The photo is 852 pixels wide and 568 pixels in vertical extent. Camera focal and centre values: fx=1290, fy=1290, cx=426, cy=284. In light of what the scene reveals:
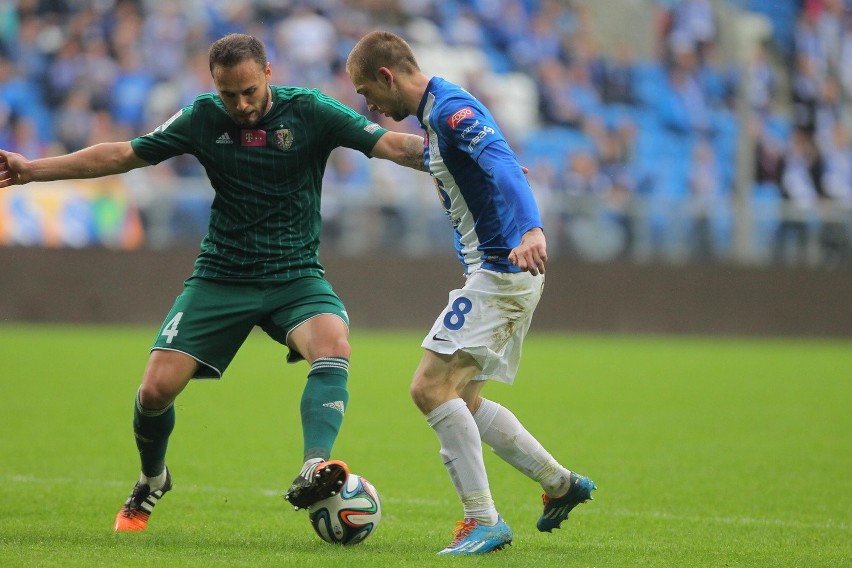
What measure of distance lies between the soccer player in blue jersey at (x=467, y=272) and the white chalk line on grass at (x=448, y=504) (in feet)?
4.38

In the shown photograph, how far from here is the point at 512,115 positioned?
21.4 meters

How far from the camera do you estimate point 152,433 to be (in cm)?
589

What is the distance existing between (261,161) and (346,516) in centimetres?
165

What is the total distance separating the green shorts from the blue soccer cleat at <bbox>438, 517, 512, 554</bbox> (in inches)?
43.7

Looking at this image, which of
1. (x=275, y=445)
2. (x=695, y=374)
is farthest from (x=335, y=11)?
(x=275, y=445)

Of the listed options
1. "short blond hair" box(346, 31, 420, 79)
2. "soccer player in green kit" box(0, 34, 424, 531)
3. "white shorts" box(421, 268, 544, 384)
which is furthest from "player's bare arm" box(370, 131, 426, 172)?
"white shorts" box(421, 268, 544, 384)

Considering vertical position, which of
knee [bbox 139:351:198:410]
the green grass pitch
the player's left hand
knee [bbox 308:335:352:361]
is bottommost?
the green grass pitch

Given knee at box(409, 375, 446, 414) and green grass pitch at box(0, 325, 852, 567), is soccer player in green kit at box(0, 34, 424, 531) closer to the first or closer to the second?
knee at box(409, 375, 446, 414)

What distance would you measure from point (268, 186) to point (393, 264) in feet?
39.8

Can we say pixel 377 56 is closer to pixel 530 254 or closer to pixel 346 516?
pixel 530 254

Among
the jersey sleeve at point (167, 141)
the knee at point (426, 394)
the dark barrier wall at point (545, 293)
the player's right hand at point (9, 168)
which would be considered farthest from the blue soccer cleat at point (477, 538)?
the dark barrier wall at point (545, 293)

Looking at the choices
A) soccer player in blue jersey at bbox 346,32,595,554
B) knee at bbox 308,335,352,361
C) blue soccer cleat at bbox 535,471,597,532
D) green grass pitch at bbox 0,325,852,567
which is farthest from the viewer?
blue soccer cleat at bbox 535,471,597,532

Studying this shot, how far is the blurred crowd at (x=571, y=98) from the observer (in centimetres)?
1836

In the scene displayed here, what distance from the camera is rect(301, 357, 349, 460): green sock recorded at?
533 cm
